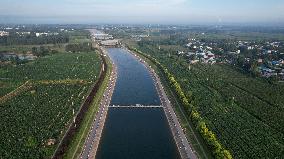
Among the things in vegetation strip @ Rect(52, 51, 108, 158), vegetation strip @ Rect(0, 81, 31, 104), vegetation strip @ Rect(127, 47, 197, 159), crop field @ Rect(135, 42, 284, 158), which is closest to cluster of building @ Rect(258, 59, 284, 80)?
crop field @ Rect(135, 42, 284, 158)

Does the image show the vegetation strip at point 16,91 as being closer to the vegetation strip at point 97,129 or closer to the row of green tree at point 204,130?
the vegetation strip at point 97,129

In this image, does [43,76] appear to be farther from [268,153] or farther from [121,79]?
[268,153]

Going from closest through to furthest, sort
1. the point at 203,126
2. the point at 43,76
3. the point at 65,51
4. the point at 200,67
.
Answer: the point at 203,126 < the point at 43,76 < the point at 200,67 < the point at 65,51

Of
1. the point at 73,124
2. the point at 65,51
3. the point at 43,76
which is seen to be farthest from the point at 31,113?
the point at 65,51

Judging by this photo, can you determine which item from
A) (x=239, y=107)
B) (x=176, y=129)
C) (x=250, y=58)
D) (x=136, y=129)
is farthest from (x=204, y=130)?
(x=250, y=58)

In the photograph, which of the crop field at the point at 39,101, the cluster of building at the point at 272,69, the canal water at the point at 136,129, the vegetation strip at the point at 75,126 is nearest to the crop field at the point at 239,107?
the cluster of building at the point at 272,69

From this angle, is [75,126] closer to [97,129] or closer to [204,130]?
[97,129]
